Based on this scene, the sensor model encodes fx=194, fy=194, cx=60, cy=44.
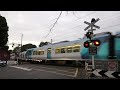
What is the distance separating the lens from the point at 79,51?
2105 cm

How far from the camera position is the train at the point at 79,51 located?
58.0ft

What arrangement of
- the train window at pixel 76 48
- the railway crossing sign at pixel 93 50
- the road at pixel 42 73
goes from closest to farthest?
the railway crossing sign at pixel 93 50 → the road at pixel 42 73 → the train window at pixel 76 48

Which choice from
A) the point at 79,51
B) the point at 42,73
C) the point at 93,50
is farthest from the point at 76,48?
the point at 93,50

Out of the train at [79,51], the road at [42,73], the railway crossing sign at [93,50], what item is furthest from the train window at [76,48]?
the railway crossing sign at [93,50]

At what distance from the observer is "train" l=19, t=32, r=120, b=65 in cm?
1767

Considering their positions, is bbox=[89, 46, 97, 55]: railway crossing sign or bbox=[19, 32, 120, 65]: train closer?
bbox=[89, 46, 97, 55]: railway crossing sign

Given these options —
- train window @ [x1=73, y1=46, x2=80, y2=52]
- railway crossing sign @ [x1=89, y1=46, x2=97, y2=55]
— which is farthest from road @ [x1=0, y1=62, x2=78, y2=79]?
railway crossing sign @ [x1=89, y1=46, x2=97, y2=55]

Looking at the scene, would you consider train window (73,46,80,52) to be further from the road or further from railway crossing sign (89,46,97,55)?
railway crossing sign (89,46,97,55)

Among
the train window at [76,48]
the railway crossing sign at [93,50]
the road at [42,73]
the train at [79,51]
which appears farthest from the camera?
the train window at [76,48]

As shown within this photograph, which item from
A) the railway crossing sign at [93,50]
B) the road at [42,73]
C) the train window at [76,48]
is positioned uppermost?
the train window at [76,48]

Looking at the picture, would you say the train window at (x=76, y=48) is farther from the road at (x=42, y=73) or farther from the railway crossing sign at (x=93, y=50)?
the railway crossing sign at (x=93, y=50)

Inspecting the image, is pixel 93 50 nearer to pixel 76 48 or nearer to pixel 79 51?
pixel 79 51
